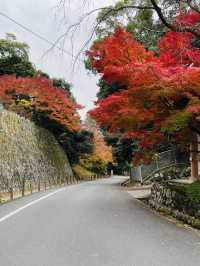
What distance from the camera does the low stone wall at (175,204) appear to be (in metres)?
11.1

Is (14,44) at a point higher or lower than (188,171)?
higher

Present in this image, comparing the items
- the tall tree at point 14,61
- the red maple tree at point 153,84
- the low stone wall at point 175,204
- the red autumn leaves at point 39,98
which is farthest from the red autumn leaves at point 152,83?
the tall tree at point 14,61

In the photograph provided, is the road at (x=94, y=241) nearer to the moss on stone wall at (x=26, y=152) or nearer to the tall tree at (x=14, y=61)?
the moss on stone wall at (x=26, y=152)

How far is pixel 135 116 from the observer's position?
12.9 metres

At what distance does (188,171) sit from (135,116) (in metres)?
15.5

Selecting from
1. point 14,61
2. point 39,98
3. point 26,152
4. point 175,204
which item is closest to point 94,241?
point 175,204

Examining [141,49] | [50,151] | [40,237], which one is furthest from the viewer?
[50,151]

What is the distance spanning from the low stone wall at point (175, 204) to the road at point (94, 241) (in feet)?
→ 2.03

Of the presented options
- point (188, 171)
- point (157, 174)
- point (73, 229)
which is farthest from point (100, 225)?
point (157, 174)

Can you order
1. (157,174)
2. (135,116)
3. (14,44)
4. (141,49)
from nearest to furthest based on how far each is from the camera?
(135,116)
(141,49)
(157,174)
(14,44)

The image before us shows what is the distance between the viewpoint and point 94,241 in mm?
8016

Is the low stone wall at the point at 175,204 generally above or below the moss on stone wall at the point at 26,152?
below

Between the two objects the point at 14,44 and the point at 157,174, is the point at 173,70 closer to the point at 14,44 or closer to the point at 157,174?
the point at 157,174

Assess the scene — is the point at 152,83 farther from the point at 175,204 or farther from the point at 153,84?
the point at 175,204
